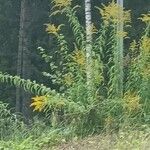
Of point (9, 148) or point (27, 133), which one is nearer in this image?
point (9, 148)

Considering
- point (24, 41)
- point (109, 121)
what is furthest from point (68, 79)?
point (24, 41)

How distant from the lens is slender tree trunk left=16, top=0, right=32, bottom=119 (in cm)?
2661

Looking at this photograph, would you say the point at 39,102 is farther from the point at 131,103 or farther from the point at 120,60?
the point at 120,60

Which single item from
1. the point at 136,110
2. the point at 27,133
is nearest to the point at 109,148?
the point at 136,110

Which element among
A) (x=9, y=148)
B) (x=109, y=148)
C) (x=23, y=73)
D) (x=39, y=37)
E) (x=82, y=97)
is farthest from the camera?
(x=39, y=37)

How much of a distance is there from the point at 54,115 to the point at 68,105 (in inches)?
15.6

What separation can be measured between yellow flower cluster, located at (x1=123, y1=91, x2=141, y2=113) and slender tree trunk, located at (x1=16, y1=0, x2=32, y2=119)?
60.4 ft

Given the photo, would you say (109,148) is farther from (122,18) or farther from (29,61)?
(29,61)

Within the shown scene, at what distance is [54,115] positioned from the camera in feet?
27.1

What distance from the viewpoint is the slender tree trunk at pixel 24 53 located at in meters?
26.6

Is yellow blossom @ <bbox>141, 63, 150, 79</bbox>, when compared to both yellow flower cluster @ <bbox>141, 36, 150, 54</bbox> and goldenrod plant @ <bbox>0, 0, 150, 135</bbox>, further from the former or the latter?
yellow flower cluster @ <bbox>141, 36, 150, 54</bbox>

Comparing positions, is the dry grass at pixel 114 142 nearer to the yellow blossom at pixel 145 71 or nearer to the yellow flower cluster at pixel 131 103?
the yellow flower cluster at pixel 131 103

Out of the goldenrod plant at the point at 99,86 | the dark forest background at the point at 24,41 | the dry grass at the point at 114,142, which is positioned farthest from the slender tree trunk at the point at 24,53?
the dry grass at the point at 114,142

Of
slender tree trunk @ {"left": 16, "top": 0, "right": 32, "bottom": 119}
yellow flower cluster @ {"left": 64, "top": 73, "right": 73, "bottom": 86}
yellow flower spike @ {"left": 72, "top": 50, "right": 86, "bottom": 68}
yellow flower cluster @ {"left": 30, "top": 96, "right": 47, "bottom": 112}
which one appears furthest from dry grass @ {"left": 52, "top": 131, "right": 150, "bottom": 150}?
slender tree trunk @ {"left": 16, "top": 0, "right": 32, "bottom": 119}
